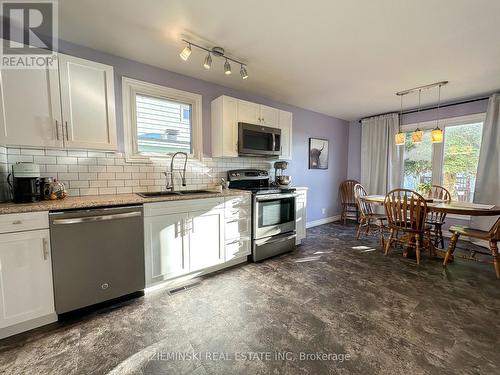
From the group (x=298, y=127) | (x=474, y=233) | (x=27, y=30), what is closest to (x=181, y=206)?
(x=27, y=30)

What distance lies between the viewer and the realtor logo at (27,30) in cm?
165

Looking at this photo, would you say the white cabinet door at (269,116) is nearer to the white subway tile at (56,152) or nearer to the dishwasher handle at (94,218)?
the dishwasher handle at (94,218)

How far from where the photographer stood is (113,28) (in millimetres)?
1896

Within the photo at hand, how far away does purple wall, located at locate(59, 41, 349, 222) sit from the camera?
7.82 feet

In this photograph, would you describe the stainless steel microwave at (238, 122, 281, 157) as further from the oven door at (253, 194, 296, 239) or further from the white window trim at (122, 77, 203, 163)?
the white window trim at (122, 77, 203, 163)

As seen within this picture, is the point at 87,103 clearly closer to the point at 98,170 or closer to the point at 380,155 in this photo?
the point at 98,170

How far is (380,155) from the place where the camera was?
465 centimetres

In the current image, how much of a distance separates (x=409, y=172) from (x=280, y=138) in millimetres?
2998

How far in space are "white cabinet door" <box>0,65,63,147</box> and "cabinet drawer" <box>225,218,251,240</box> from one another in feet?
5.96

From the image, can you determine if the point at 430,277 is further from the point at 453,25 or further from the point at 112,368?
the point at 112,368

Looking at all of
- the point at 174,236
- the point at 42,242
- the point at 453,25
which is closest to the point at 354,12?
the point at 453,25

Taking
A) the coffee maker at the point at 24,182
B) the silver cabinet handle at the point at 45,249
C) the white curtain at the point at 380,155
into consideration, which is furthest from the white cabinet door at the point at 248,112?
the white curtain at the point at 380,155

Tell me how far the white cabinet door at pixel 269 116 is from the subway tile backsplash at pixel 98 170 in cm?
103

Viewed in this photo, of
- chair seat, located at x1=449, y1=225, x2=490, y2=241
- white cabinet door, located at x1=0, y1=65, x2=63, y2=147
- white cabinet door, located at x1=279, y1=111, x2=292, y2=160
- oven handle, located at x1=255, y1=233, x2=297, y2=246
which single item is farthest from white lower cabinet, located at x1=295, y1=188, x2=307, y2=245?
Result: white cabinet door, located at x1=0, y1=65, x2=63, y2=147
